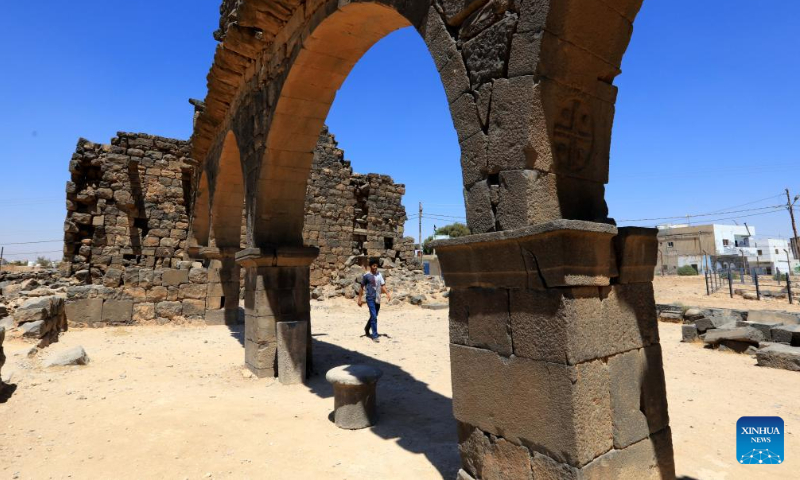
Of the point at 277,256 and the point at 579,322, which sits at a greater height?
the point at 277,256

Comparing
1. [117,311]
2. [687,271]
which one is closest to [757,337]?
[117,311]

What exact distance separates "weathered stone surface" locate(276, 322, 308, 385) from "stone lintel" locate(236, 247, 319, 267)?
0.89 metres

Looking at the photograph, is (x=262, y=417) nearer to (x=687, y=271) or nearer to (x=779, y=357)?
(x=779, y=357)

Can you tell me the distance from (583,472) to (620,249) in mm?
1210

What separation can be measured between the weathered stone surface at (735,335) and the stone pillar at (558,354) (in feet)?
21.3

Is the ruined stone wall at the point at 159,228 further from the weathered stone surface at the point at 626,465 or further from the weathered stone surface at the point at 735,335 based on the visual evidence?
the weathered stone surface at the point at 735,335

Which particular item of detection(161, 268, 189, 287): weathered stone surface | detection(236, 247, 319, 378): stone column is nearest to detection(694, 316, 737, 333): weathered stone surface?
detection(236, 247, 319, 378): stone column

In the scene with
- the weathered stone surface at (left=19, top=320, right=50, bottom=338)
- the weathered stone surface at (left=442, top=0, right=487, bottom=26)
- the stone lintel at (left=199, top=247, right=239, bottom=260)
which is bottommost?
the weathered stone surface at (left=19, top=320, right=50, bottom=338)

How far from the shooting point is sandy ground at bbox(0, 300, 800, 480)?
3387 mm

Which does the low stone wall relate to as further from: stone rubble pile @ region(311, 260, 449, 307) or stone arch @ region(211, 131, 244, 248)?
stone rubble pile @ region(311, 260, 449, 307)

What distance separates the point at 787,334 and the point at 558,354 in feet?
26.2

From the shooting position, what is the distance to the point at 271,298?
6.17 metres

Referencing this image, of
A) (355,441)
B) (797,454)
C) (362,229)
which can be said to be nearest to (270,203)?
(355,441)

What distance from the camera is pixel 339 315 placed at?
1263 centimetres
